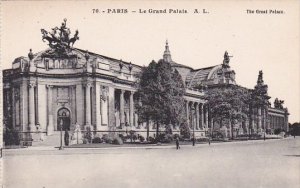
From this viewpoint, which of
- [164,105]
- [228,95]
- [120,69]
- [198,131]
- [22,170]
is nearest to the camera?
[22,170]

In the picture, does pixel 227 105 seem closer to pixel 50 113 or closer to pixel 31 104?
pixel 50 113

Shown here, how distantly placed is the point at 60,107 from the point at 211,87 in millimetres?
46034

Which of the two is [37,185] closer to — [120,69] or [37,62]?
[37,62]

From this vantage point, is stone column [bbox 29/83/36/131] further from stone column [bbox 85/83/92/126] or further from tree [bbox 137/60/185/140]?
tree [bbox 137/60/185/140]

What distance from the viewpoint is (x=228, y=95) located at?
69.1 m

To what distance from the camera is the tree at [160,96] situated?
5025 centimetres

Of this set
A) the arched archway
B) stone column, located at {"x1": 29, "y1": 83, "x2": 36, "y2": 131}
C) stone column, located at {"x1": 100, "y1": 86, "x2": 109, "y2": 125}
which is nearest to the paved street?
stone column, located at {"x1": 29, "y1": 83, "x2": 36, "y2": 131}

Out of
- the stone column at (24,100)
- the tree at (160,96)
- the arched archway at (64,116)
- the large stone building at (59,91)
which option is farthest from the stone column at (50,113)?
the tree at (160,96)

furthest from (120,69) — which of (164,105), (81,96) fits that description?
(164,105)

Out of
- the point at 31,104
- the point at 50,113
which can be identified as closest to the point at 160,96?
the point at 50,113

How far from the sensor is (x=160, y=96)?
165 feet

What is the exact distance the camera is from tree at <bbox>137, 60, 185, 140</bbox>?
50250 mm

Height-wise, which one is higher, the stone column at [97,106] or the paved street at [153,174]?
the stone column at [97,106]

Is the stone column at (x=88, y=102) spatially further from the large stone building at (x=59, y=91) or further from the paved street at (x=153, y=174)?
the paved street at (x=153, y=174)
